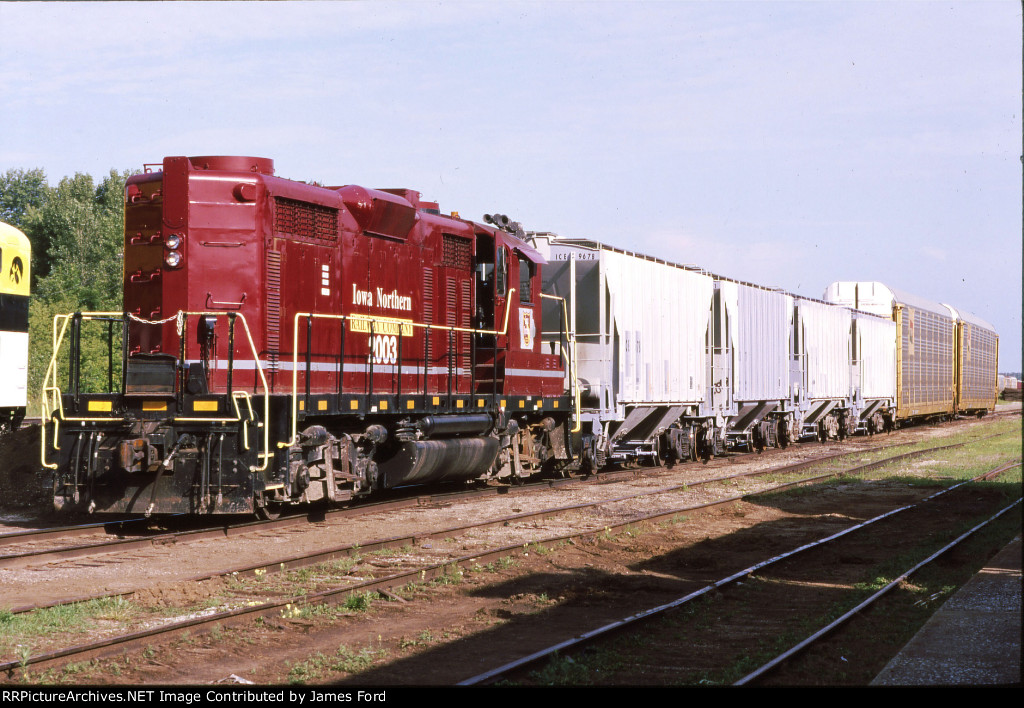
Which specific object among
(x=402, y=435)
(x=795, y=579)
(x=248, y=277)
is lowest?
(x=795, y=579)

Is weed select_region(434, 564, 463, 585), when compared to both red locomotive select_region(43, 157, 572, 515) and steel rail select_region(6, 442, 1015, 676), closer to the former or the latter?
steel rail select_region(6, 442, 1015, 676)

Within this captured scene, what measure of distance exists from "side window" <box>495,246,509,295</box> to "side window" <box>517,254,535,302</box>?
649 millimetres

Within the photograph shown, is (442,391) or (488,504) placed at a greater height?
(442,391)

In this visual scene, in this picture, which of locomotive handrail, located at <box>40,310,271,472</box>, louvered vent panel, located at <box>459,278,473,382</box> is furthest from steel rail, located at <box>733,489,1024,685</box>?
louvered vent panel, located at <box>459,278,473,382</box>

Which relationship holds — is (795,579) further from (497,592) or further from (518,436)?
(518,436)

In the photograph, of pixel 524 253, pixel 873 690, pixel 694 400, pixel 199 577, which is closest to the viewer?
pixel 873 690

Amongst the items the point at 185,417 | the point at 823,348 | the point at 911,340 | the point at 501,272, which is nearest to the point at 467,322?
the point at 501,272

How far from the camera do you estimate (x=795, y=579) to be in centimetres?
1007

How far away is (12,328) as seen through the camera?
625 inches

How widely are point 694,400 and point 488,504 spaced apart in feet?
Answer: 25.9

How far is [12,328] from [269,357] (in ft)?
19.8

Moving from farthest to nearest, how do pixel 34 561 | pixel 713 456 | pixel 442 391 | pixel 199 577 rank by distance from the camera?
pixel 713 456
pixel 442 391
pixel 34 561
pixel 199 577

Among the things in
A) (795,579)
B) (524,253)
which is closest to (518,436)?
(524,253)

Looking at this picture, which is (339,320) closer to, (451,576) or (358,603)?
(451,576)
